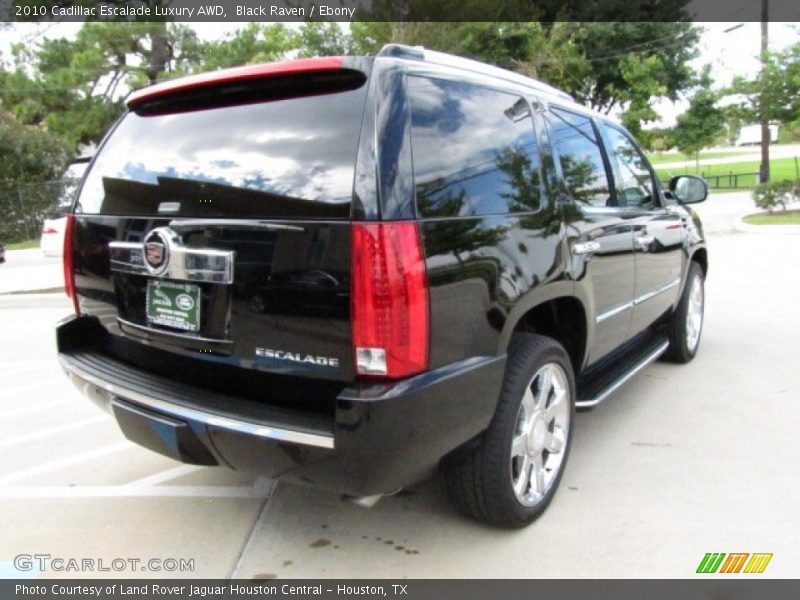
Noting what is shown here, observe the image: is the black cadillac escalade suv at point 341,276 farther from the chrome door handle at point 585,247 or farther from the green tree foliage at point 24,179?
the green tree foliage at point 24,179

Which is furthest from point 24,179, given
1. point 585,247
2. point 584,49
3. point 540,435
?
point 540,435

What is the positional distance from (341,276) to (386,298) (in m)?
0.17

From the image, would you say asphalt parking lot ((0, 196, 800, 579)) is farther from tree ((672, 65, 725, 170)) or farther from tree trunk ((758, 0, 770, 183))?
tree ((672, 65, 725, 170))

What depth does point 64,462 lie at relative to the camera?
3764 millimetres

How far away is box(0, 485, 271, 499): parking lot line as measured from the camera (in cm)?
331

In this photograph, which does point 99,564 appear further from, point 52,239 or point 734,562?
point 52,239

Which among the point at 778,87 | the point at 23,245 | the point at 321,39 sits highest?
the point at 321,39

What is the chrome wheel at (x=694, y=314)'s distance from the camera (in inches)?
203

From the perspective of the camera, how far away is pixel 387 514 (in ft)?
10.0

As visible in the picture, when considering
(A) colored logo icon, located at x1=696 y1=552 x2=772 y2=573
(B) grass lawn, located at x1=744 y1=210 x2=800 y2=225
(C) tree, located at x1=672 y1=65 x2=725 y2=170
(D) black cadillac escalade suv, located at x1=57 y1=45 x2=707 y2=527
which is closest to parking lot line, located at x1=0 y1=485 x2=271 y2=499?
(D) black cadillac escalade suv, located at x1=57 y1=45 x2=707 y2=527

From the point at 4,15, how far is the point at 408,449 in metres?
28.1

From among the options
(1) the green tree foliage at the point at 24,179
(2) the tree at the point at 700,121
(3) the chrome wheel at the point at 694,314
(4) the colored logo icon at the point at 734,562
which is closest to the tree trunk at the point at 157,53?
(1) the green tree foliage at the point at 24,179

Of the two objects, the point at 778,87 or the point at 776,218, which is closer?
the point at 776,218
